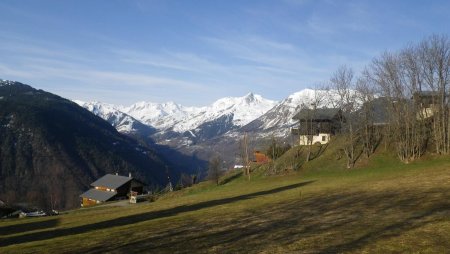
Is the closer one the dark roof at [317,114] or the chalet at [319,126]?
the chalet at [319,126]

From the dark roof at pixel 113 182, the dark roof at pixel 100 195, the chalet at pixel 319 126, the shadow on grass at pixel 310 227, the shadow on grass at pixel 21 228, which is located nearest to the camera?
the shadow on grass at pixel 310 227

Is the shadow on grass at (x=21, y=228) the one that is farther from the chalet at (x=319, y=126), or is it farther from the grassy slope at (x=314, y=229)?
the chalet at (x=319, y=126)

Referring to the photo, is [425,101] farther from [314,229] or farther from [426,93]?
[314,229]

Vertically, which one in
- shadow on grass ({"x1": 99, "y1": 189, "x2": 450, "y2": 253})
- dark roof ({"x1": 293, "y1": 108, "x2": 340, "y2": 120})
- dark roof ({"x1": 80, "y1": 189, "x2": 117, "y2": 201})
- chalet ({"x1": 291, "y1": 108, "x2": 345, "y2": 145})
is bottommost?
dark roof ({"x1": 80, "y1": 189, "x2": 117, "y2": 201})

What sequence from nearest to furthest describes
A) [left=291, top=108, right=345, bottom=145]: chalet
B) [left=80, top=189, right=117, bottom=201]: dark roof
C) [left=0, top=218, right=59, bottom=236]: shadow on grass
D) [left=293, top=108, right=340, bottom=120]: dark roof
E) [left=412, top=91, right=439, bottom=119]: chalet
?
[left=0, top=218, right=59, bottom=236]: shadow on grass, [left=412, top=91, right=439, bottom=119]: chalet, [left=291, top=108, right=345, bottom=145]: chalet, [left=293, top=108, right=340, bottom=120]: dark roof, [left=80, top=189, right=117, bottom=201]: dark roof

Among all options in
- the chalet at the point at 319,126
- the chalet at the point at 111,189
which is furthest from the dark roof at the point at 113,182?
the chalet at the point at 319,126

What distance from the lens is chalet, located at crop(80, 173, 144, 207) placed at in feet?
368

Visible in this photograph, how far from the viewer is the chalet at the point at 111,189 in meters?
112

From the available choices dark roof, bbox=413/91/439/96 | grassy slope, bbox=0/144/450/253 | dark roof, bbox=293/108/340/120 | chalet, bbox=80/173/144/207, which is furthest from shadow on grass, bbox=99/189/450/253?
chalet, bbox=80/173/144/207

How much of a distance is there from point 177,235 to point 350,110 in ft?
199

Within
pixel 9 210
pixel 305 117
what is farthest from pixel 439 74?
pixel 9 210

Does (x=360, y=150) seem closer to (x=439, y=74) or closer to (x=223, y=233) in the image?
(x=439, y=74)

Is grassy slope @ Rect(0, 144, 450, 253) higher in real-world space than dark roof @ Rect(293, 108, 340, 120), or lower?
lower

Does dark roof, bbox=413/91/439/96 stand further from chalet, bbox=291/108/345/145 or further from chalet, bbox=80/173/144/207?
chalet, bbox=80/173/144/207
